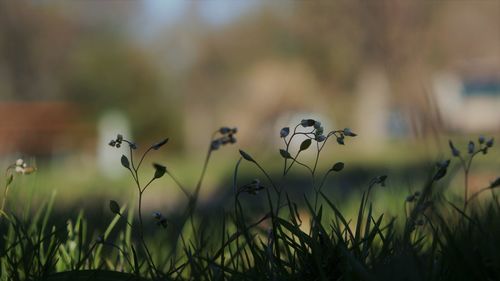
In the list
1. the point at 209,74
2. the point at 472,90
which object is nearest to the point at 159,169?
the point at 209,74

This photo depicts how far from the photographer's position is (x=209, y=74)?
41.1 metres

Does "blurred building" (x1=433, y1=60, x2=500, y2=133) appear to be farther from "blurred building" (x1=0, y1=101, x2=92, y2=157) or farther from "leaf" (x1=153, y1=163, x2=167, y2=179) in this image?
"leaf" (x1=153, y1=163, x2=167, y2=179)

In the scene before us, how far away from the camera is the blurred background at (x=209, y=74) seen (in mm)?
25672

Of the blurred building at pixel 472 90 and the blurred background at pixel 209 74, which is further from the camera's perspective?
the blurred building at pixel 472 90

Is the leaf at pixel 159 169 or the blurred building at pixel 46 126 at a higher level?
the blurred building at pixel 46 126

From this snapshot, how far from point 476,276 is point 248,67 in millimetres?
36113

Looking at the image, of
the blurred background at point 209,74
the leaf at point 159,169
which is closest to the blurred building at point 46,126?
the blurred background at point 209,74

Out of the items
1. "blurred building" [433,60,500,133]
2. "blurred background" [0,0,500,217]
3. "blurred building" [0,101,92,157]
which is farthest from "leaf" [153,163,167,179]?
"blurred building" [433,60,500,133]

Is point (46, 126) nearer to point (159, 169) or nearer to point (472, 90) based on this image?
point (159, 169)

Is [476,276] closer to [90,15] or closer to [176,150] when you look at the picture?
[176,150]

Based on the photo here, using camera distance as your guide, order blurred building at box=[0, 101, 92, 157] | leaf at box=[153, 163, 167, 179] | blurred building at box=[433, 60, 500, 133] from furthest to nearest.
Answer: blurred building at box=[433, 60, 500, 133] < blurred building at box=[0, 101, 92, 157] < leaf at box=[153, 163, 167, 179]

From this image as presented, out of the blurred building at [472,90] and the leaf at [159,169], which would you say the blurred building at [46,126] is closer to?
the leaf at [159,169]

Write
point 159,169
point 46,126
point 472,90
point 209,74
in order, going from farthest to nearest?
point 472,90
point 209,74
point 46,126
point 159,169

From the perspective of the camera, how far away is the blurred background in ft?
84.2
